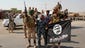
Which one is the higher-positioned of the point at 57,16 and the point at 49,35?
the point at 57,16

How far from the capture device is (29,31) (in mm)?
13430

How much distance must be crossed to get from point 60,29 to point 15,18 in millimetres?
14097

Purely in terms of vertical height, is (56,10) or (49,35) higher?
(56,10)

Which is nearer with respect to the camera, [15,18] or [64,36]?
[64,36]

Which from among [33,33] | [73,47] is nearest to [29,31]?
[33,33]

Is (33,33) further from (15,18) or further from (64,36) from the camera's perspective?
(15,18)

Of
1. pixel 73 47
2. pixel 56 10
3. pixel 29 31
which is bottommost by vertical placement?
pixel 73 47

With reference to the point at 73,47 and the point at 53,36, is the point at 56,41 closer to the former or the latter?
the point at 53,36

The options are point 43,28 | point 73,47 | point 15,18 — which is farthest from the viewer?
point 15,18

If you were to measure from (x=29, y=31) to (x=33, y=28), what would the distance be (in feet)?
0.80

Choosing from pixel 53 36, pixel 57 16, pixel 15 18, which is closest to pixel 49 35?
pixel 53 36

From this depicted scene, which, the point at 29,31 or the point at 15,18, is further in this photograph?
the point at 15,18

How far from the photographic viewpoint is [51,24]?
13039mm

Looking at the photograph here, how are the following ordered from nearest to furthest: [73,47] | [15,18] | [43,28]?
[43,28], [73,47], [15,18]
